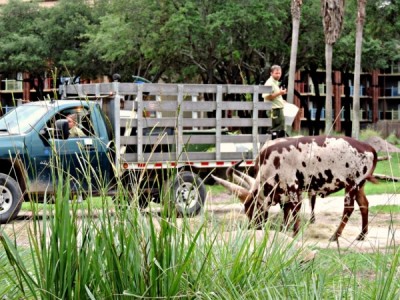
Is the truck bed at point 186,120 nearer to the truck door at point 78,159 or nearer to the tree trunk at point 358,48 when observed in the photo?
the truck door at point 78,159

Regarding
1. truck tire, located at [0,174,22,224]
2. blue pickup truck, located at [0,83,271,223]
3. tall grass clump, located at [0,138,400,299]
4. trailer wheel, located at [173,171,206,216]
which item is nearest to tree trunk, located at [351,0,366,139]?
blue pickup truck, located at [0,83,271,223]

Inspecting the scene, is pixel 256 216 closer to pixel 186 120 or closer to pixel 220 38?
pixel 186 120

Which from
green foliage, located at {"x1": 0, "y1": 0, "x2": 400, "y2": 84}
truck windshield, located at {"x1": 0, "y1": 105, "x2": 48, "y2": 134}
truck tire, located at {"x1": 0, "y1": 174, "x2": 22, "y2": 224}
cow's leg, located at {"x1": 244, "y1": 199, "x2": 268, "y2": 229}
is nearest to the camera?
cow's leg, located at {"x1": 244, "y1": 199, "x2": 268, "y2": 229}

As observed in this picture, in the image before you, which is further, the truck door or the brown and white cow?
the brown and white cow

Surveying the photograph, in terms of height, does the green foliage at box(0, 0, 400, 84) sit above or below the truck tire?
above

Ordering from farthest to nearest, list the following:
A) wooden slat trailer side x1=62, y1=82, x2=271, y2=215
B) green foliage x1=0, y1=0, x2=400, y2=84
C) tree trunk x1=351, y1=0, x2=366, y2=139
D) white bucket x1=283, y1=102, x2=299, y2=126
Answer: green foliage x1=0, y1=0, x2=400, y2=84
tree trunk x1=351, y1=0, x2=366, y2=139
white bucket x1=283, y1=102, x2=299, y2=126
wooden slat trailer side x1=62, y1=82, x2=271, y2=215

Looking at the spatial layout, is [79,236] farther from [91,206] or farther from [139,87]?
[139,87]

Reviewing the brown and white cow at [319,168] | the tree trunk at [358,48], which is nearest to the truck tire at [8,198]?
the brown and white cow at [319,168]

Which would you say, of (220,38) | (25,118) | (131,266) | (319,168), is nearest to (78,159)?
(131,266)

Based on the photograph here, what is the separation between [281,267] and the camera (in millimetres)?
5816

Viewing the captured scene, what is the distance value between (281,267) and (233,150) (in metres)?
12.5

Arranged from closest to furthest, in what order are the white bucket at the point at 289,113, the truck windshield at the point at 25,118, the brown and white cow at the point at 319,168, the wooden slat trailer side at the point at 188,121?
the brown and white cow at the point at 319,168 < the truck windshield at the point at 25,118 < the wooden slat trailer side at the point at 188,121 < the white bucket at the point at 289,113

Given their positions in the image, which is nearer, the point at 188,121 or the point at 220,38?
the point at 188,121

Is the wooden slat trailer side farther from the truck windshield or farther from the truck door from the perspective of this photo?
the truck windshield
